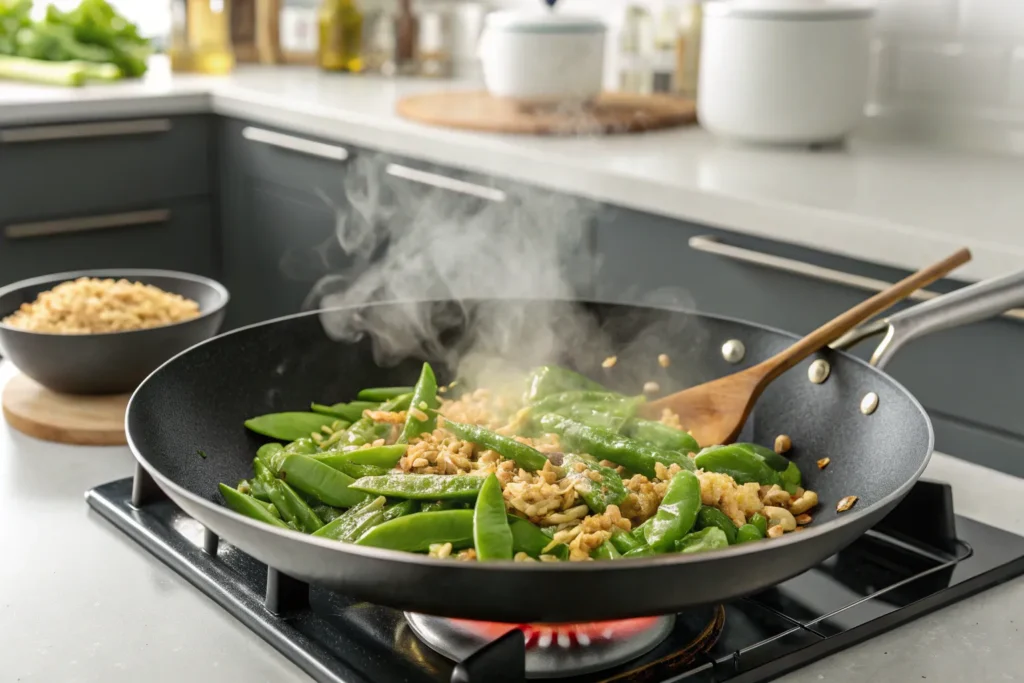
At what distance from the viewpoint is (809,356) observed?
111 centimetres

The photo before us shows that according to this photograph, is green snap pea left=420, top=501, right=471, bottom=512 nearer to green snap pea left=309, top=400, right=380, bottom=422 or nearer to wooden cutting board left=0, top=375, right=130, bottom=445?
green snap pea left=309, top=400, right=380, bottom=422

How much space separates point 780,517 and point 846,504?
0.18 feet

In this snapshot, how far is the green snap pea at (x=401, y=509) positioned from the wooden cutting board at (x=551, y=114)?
157 centimetres

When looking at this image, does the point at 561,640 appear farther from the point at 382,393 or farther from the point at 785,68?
the point at 785,68

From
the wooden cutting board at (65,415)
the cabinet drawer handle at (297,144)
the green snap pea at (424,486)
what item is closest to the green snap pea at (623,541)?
the green snap pea at (424,486)

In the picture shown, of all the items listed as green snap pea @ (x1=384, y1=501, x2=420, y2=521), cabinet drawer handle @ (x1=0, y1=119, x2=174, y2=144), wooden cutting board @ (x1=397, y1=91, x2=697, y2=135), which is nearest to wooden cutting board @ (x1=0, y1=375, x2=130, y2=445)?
green snap pea @ (x1=384, y1=501, x2=420, y2=521)

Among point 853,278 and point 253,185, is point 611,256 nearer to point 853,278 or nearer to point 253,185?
point 853,278

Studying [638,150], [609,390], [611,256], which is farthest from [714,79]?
[609,390]

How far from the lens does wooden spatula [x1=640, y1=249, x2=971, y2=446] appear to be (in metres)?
1.04

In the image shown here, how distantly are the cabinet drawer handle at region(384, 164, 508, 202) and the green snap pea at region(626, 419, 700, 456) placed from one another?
49.2 inches

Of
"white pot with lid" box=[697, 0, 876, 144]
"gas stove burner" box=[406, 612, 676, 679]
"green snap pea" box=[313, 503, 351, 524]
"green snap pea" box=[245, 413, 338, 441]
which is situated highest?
"white pot with lid" box=[697, 0, 876, 144]

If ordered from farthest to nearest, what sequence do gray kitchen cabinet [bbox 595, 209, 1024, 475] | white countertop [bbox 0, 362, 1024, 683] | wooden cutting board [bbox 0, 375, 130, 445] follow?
gray kitchen cabinet [bbox 595, 209, 1024, 475]
wooden cutting board [bbox 0, 375, 130, 445]
white countertop [bbox 0, 362, 1024, 683]

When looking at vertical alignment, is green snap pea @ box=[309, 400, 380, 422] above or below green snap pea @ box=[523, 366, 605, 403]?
below

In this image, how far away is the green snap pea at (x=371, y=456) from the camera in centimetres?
96
